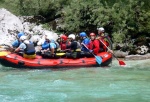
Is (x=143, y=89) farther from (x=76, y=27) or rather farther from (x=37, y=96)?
(x=76, y=27)

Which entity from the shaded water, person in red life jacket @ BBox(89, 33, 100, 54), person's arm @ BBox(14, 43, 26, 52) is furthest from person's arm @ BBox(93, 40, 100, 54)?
person's arm @ BBox(14, 43, 26, 52)

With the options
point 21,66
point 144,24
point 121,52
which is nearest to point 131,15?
point 144,24

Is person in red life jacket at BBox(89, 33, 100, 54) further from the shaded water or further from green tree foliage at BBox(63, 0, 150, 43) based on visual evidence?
green tree foliage at BBox(63, 0, 150, 43)

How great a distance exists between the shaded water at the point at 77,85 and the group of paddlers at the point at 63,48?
0.74 m

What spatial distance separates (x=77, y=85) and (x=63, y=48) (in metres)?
4.27

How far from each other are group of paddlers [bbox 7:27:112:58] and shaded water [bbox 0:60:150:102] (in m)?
0.74

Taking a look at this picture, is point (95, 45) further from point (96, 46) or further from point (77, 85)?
point (77, 85)

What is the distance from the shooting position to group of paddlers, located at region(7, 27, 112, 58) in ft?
42.5

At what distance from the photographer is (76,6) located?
58.0 feet

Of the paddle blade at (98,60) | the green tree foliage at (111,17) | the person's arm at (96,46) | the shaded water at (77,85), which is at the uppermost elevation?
the green tree foliage at (111,17)

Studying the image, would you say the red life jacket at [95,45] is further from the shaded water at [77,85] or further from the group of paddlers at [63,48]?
the shaded water at [77,85]

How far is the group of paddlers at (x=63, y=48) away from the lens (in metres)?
13.0

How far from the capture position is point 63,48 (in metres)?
13.8

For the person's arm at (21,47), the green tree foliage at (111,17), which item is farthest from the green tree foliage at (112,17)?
the person's arm at (21,47)
